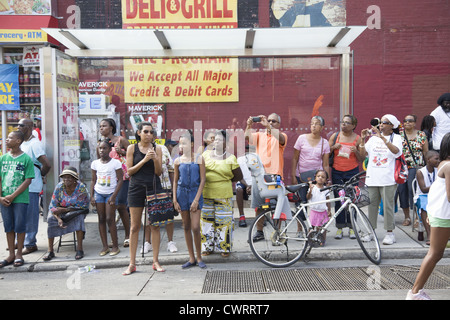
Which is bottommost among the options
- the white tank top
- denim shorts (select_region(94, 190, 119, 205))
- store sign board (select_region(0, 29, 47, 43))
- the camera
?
denim shorts (select_region(94, 190, 119, 205))

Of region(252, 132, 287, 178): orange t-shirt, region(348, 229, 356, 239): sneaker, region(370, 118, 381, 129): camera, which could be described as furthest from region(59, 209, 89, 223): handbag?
region(370, 118, 381, 129): camera

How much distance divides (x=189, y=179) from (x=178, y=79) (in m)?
3.50

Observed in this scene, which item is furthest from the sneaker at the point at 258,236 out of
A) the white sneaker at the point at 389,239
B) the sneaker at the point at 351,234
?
the white sneaker at the point at 389,239

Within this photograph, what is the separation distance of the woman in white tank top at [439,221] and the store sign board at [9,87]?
957cm

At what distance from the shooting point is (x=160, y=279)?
542cm

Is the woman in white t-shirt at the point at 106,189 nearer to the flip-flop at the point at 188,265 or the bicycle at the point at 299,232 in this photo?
the flip-flop at the point at 188,265

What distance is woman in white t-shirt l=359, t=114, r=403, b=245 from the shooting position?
6387 mm

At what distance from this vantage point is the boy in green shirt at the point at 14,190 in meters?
6.16

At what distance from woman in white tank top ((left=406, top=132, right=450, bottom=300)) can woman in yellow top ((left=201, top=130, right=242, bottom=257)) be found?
2.56 meters

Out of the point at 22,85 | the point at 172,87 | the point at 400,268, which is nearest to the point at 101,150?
the point at 172,87

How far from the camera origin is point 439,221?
4.10m

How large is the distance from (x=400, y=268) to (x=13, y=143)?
5.41 m

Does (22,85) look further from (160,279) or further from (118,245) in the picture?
(160,279)

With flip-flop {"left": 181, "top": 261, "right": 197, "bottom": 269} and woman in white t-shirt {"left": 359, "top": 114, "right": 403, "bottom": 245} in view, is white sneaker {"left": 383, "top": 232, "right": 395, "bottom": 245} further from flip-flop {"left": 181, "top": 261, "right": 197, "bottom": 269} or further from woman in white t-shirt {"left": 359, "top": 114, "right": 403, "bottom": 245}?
flip-flop {"left": 181, "top": 261, "right": 197, "bottom": 269}
